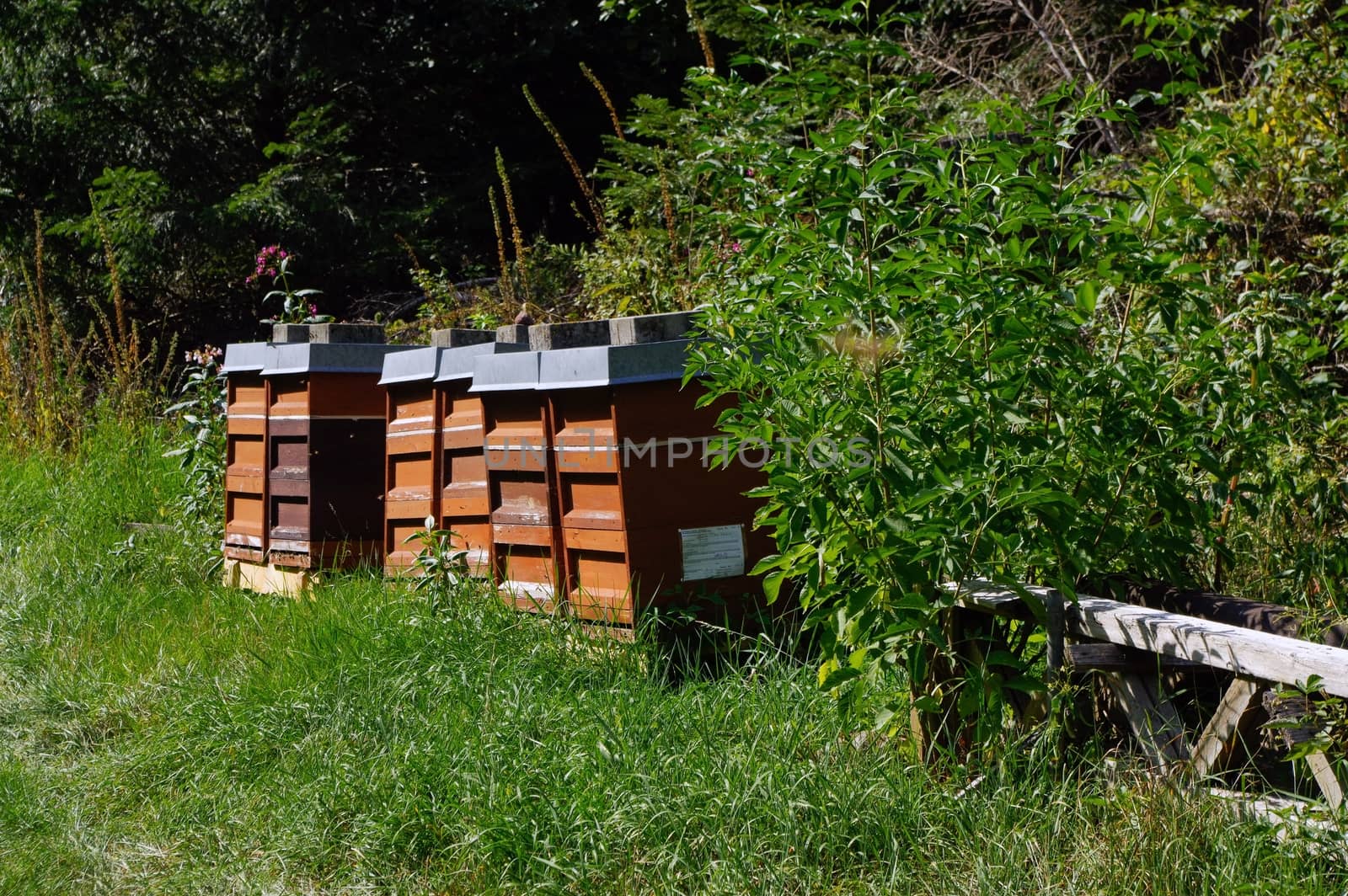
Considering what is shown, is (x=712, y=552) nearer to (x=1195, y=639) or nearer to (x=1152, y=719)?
(x=1152, y=719)

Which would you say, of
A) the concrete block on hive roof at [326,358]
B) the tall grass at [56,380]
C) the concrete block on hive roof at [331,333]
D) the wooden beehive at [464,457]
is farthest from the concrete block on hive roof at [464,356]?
the tall grass at [56,380]

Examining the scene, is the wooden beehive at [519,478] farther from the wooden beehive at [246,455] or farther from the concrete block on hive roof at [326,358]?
the wooden beehive at [246,455]

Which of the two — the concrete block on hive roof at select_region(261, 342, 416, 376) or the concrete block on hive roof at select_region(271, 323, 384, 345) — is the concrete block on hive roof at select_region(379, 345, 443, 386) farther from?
the concrete block on hive roof at select_region(271, 323, 384, 345)

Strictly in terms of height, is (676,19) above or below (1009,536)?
above

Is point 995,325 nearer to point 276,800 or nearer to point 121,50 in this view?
point 276,800

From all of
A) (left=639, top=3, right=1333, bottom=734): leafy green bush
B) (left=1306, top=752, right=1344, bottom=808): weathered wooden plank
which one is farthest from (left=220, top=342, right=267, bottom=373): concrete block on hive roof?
(left=1306, top=752, right=1344, bottom=808): weathered wooden plank

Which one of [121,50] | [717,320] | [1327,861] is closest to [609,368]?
[717,320]

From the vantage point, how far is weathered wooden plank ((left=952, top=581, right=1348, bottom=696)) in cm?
249

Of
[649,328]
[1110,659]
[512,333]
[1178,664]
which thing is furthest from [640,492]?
[1178,664]

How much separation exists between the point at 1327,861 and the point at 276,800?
2641 millimetres

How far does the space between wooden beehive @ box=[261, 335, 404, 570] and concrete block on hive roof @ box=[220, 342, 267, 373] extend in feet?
0.30

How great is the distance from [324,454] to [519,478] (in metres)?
1.52

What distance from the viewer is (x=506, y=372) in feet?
14.3

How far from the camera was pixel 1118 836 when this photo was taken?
2613 millimetres
